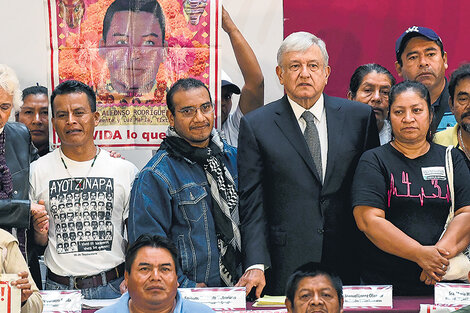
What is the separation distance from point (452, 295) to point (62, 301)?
180cm

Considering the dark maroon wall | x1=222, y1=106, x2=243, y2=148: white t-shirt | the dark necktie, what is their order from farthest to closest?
1. the dark maroon wall
2. x1=222, y1=106, x2=243, y2=148: white t-shirt
3. the dark necktie

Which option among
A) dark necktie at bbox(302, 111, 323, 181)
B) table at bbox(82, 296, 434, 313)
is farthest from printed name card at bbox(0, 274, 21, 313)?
dark necktie at bbox(302, 111, 323, 181)

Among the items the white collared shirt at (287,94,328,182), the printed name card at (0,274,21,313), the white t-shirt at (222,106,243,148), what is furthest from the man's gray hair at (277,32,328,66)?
the printed name card at (0,274,21,313)

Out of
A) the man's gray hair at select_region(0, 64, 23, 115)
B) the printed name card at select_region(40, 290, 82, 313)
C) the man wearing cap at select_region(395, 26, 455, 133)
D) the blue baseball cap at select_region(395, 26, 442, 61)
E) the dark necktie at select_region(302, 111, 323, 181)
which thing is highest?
the blue baseball cap at select_region(395, 26, 442, 61)

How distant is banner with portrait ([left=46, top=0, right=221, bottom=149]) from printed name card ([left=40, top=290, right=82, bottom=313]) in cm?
119

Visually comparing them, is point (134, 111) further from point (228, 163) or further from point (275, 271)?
point (275, 271)

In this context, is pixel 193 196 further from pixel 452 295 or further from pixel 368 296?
pixel 452 295

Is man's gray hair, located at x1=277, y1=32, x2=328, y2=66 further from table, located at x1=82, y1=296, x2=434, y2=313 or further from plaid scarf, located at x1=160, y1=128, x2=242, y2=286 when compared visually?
table, located at x1=82, y1=296, x2=434, y2=313

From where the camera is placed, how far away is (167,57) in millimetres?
4645

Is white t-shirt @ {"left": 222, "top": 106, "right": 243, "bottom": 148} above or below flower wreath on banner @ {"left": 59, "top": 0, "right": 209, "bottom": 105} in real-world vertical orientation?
below

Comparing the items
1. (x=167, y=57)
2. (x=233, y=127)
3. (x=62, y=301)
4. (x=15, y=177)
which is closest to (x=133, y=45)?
(x=167, y=57)

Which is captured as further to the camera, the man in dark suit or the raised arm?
the raised arm

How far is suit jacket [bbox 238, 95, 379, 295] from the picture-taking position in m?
3.92

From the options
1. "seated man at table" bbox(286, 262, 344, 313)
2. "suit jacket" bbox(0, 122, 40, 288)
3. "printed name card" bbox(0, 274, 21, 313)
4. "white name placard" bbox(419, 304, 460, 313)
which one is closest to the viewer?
"printed name card" bbox(0, 274, 21, 313)
